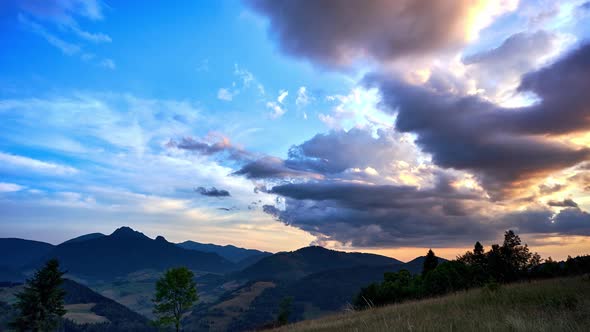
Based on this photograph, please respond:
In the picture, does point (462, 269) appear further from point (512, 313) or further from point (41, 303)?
point (41, 303)

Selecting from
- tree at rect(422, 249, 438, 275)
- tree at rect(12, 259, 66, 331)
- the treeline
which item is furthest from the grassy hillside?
tree at rect(422, 249, 438, 275)

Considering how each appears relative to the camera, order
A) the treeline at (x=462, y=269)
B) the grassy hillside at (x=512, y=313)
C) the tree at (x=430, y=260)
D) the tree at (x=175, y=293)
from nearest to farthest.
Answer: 1. the grassy hillside at (x=512, y=313)
2. the tree at (x=175, y=293)
3. the treeline at (x=462, y=269)
4. the tree at (x=430, y=260)

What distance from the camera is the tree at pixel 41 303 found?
55094 mm

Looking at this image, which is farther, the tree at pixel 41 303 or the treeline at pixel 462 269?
the treeline at pixel 462 269

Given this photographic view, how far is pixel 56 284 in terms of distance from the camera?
56656 mm

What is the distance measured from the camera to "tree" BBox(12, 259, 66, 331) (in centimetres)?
5509

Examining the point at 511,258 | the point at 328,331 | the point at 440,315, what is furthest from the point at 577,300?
the point at 511,258

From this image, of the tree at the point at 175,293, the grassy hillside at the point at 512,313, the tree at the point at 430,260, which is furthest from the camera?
the tree at the point at 430,260

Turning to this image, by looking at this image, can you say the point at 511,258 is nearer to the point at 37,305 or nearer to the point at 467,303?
the point at 467,303

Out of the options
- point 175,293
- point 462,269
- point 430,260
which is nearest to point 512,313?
point 175,293

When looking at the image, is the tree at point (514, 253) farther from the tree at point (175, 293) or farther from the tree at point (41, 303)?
the tree at point (41, 303)

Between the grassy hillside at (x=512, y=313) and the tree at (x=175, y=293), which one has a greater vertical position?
the grassy hillside at (x=512, y=313)

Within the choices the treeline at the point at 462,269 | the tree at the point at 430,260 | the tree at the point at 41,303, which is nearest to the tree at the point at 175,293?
the tree at the point at 41,303

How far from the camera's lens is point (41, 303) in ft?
184
